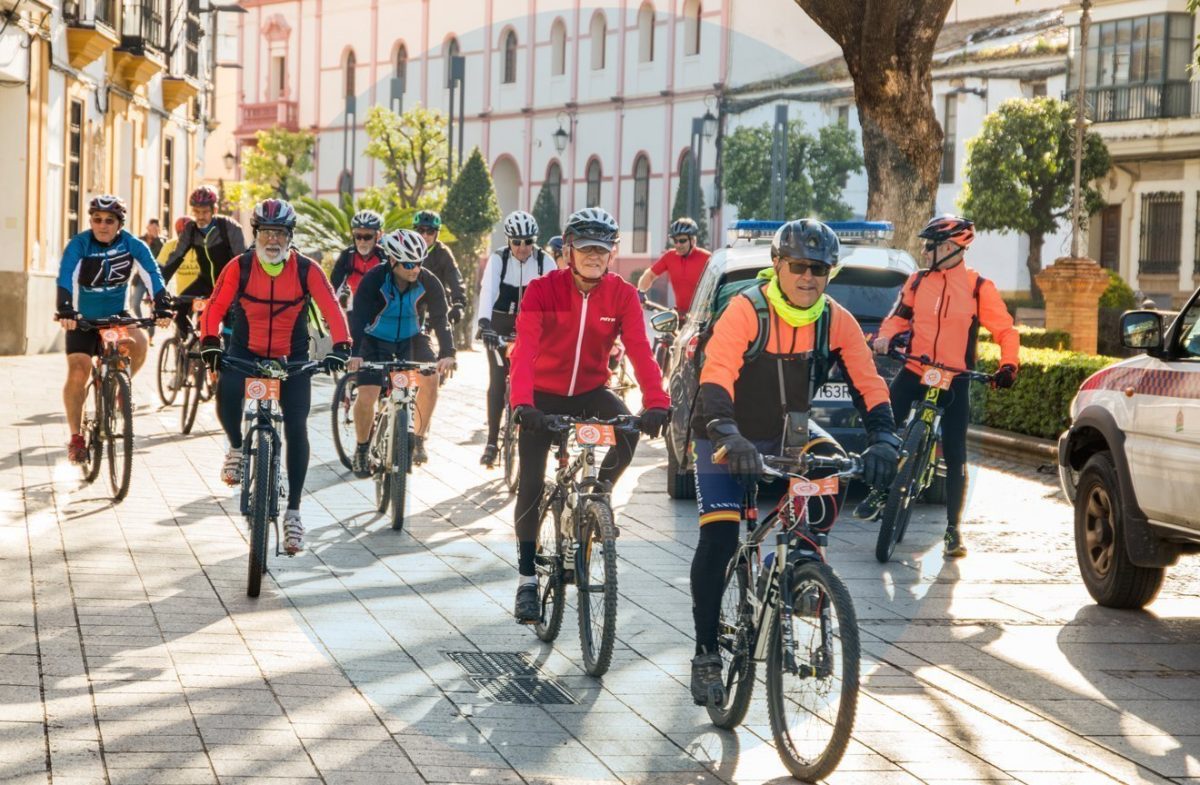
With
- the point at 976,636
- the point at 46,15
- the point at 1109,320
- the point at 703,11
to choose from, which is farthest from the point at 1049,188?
the point at 976,636

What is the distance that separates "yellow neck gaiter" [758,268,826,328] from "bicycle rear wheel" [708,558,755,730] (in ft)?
2.72

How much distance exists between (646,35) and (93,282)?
51.8 metres

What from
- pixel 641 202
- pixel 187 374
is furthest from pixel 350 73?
pixel 187 374

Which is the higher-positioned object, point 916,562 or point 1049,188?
point 1049,188

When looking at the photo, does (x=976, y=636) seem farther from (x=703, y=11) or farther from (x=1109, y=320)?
(x=703, y=11)

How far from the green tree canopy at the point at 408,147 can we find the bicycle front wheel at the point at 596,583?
4216cm

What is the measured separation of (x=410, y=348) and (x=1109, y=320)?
2396 centimetres

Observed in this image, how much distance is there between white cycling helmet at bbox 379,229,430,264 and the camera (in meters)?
11.6

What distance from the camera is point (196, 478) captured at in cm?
1281

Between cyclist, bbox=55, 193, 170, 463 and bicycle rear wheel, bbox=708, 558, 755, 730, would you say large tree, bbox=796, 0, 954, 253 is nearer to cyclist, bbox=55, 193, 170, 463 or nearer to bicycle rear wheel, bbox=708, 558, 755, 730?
cyclist, bbox=55, 193, 170, 463

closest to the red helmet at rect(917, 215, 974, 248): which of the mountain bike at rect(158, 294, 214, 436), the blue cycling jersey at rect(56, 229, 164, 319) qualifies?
the blue cycling jersey at rect(56, 229, 164, 319)

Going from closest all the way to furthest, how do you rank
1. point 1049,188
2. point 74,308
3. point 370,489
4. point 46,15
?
1. point 74,308
2. point 370,489
3. point 46,15
4. point 1049,188

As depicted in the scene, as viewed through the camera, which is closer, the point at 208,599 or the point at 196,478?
the point at 208,599

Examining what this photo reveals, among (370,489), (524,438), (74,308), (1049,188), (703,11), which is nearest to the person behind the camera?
(524,438)
